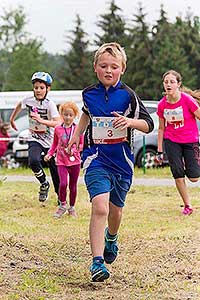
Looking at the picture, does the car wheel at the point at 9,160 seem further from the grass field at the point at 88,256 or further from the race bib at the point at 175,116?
the race bib at the point at 175,116

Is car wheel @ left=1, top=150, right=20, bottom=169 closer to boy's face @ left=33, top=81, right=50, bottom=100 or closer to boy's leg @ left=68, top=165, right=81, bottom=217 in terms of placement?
boy's face @ left=33, top=81, right=50, bottom=100

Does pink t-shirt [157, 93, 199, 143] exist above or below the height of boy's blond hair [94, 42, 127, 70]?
below

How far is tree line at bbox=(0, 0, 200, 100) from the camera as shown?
181 feet

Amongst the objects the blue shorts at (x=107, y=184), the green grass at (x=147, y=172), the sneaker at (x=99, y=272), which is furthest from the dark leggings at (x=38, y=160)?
the green grass at (x=147, y=172)

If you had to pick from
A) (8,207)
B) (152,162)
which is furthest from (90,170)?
(152,162)

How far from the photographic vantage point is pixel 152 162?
64.5 ft

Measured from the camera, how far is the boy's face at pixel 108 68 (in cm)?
575

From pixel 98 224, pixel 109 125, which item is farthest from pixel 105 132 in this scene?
pixel 98 224

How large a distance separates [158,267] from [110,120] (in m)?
1.33

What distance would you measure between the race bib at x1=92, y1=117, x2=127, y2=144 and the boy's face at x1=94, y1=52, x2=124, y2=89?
0.29m

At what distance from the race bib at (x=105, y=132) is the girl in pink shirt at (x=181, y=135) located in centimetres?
364

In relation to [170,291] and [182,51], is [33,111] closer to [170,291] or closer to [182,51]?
[170,291]

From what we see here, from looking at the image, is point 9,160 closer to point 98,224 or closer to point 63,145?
point 63,145

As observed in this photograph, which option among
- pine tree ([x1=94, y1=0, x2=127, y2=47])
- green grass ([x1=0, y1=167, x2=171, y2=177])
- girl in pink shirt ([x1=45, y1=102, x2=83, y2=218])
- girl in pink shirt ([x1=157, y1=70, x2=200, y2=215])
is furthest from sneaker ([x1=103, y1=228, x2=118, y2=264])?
pine tree ([x1=94, y1=0, x2=127, y2=47])
